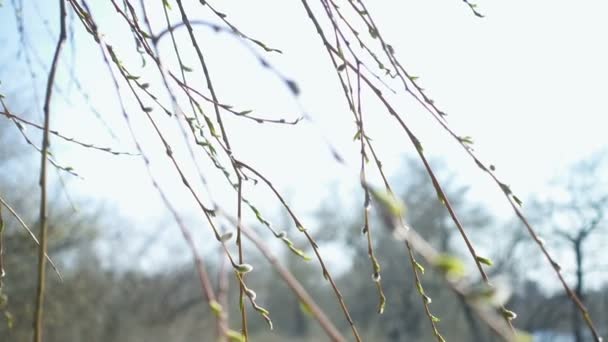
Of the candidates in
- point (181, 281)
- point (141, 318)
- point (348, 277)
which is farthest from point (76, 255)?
point (348, 277)

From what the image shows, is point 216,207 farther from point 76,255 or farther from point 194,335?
point 194,335

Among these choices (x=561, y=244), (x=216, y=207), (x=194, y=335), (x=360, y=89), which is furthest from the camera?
(x=194, y=335)

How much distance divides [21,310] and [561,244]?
780 centimetres

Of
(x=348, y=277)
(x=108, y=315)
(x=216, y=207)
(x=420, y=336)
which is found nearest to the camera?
(x=216, y=207)

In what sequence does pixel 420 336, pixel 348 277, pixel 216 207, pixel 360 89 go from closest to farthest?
pixel 216 207
pixel 360 89
pixel 420 336
pixel 348 277

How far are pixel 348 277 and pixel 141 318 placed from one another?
229 inches

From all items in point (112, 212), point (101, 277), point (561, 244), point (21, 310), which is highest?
point (112, 212)

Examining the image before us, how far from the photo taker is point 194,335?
34.2 ft

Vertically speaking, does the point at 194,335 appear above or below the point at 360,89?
above

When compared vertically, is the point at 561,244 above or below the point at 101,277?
above

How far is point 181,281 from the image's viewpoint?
433 inches

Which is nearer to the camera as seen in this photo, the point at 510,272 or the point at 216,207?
the point at 216,207

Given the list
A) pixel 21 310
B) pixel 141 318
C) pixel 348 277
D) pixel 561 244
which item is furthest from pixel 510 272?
pixel 21 310

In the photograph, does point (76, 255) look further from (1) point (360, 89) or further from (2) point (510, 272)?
(1) point (360, 89)
